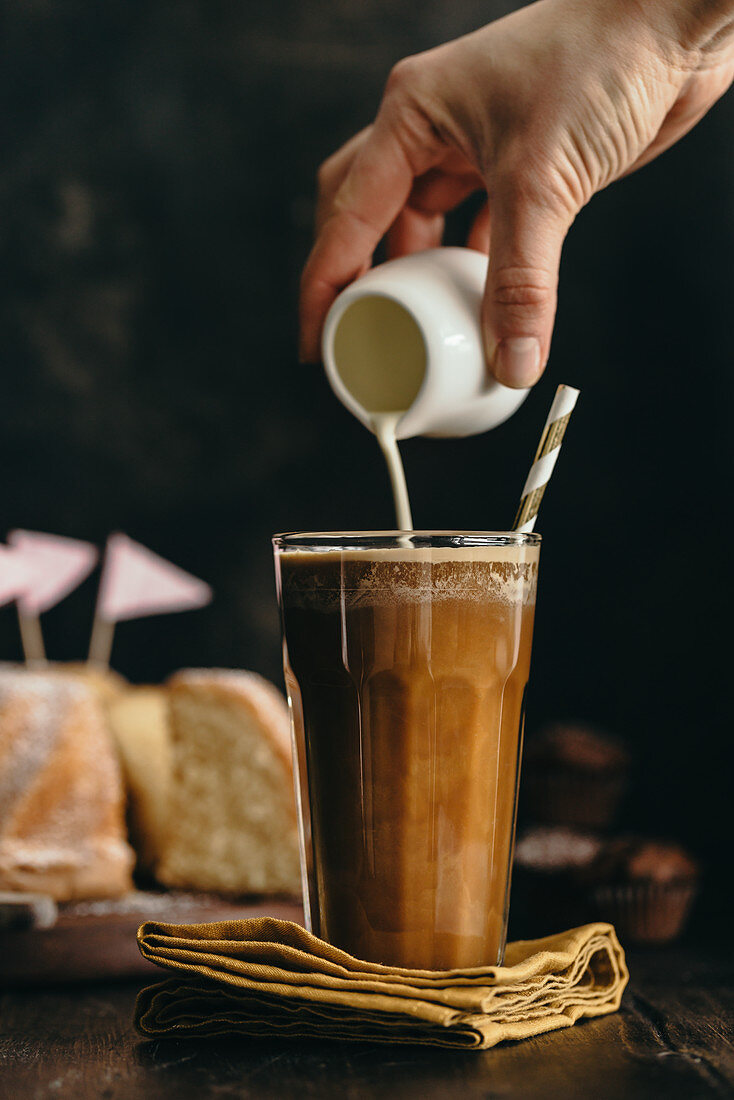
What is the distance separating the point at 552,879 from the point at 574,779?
0.99 ft

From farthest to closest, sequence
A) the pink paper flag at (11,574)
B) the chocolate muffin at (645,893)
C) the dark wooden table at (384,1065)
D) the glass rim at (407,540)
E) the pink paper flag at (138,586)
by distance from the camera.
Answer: the pink paper flag at (138,586) < the pink paper flag at (11,574) < the chocolate muffin at (645,893) < the glass rim at (407,540) < the dark wooden table at (384,1065)

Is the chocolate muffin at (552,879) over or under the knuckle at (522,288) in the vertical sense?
under

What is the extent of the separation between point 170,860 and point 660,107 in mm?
1327

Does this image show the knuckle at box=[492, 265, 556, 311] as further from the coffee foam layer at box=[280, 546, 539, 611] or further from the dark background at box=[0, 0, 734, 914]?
the dark background at box=[0, 0, 734, 914]

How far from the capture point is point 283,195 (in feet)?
7.93

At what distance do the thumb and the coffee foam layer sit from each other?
0.21 meters

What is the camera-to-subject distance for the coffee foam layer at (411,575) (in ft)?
2.85

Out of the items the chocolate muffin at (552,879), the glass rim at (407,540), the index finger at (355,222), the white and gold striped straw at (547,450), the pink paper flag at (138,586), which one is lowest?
the chocolate muffin at (552,879)

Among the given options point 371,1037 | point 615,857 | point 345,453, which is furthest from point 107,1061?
point 345,453

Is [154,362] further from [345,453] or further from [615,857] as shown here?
[615,857]

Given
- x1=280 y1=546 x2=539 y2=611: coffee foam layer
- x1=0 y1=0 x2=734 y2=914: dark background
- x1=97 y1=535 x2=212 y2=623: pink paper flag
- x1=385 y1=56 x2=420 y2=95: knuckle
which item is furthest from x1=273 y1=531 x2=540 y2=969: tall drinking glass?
x1=0 y1=0 x2=734 y2=914: dark background

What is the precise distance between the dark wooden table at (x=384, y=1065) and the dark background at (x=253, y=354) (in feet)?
4.59

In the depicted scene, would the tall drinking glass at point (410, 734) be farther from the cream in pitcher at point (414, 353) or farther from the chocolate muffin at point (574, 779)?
the chocolate muffin at point (574, 779)

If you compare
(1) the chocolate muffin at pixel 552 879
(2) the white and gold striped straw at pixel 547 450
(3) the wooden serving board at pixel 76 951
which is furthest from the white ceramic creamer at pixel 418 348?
(1) the chocolate muffin at pixel 552 879
